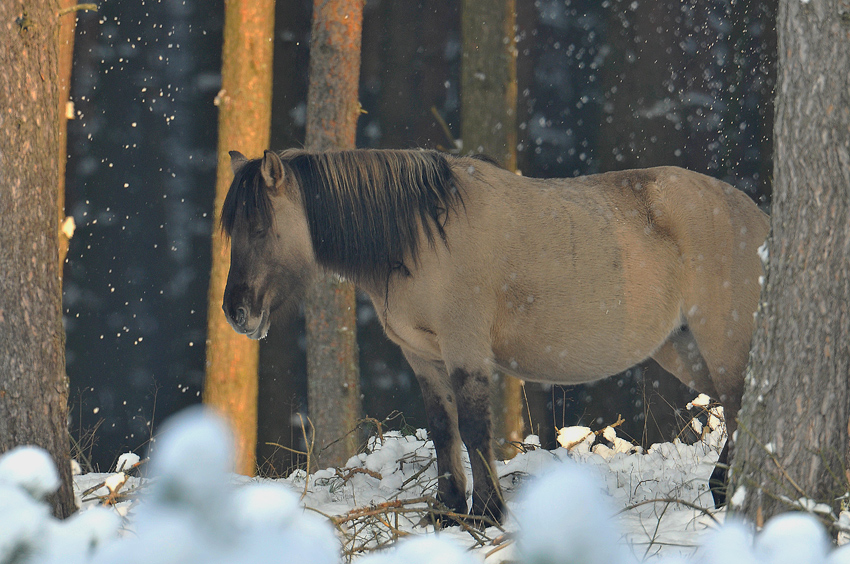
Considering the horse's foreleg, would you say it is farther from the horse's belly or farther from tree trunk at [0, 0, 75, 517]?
tree trunk at [0, 0, 75, 517]

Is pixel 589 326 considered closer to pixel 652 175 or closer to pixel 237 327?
pixel 652 175

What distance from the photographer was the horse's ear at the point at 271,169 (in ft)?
12.1

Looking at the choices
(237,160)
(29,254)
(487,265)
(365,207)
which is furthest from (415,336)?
(29,254)

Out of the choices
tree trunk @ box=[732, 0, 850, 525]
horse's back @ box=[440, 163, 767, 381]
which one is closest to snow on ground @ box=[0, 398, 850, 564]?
tree trunk @ box=[732, 0, 850, 525]

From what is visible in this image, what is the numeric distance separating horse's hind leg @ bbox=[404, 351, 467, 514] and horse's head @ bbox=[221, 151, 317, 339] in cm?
85

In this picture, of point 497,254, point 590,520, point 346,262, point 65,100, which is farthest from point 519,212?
point 65,100

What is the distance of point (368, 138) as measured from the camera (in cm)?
705

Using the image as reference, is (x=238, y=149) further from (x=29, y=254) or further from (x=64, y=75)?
(x=29, y=254)

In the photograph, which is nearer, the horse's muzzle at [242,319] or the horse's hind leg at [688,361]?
the horse's muzzle at [242,319]

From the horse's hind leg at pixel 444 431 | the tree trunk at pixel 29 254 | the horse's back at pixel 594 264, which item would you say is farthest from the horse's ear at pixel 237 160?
the horse's hind leg at pixel 444 431

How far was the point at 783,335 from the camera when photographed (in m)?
2.38

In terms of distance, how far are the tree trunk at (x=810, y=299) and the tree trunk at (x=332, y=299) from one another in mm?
3859

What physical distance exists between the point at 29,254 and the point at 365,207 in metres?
1.56

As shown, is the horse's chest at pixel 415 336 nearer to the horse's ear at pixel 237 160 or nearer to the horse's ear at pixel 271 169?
the horse's ear at pixel 271 169
